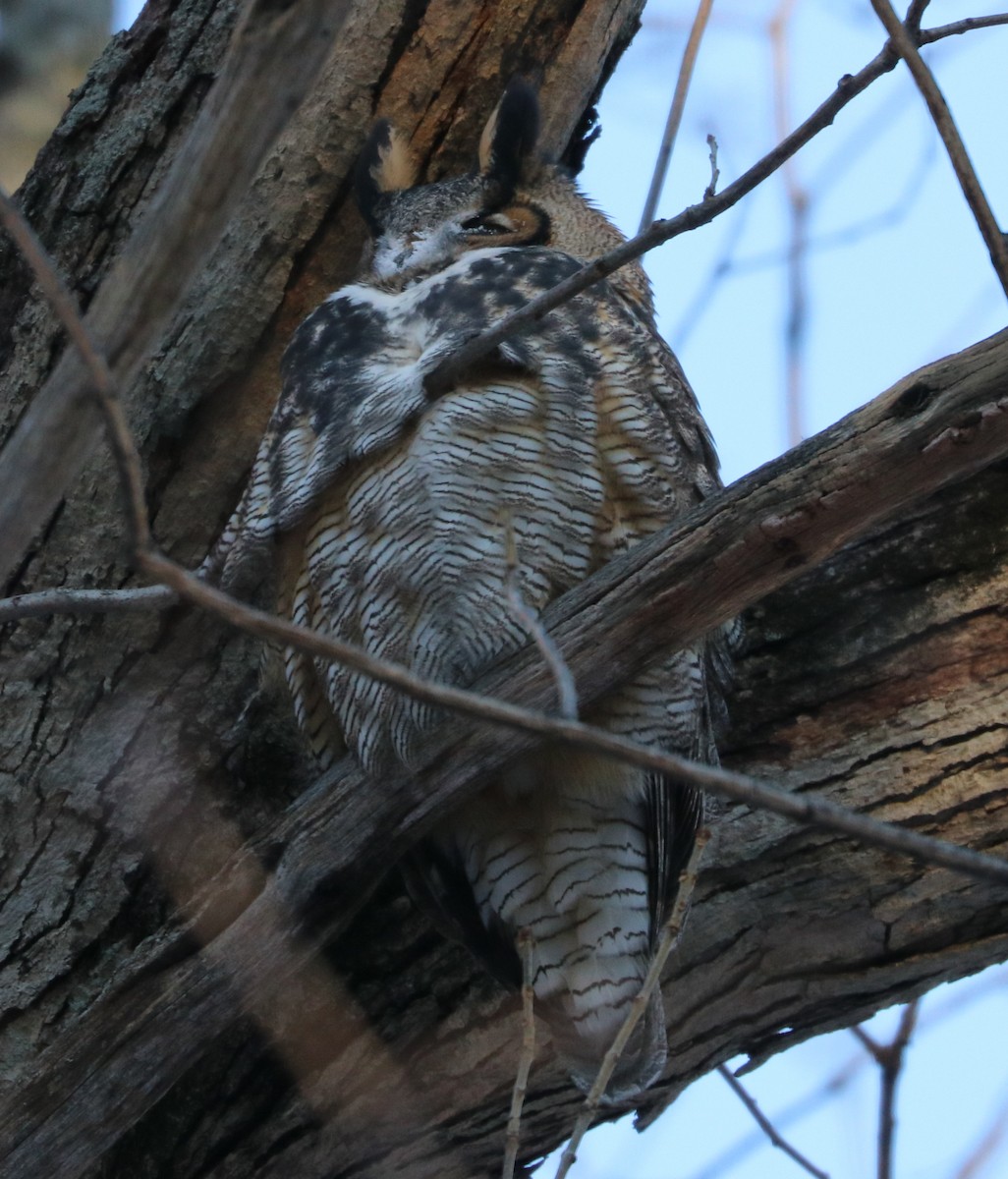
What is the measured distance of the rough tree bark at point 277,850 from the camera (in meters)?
1.87

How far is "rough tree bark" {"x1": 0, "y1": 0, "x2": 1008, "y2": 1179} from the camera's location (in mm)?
1870

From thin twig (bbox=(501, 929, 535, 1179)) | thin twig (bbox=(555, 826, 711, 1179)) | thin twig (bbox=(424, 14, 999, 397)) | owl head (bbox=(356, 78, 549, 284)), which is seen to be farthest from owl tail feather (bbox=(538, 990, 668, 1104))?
owl head (bbox=(356, 78, 549, 284))

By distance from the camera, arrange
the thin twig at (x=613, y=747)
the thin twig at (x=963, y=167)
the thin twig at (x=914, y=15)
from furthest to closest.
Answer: the thin twig at (x=914, y=15)
the thin twig at (x=963, y=167)
the thin twig at (x=613, y=747)

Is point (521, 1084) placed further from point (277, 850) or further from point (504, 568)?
point (504, 568)

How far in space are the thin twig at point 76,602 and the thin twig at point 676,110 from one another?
28.1 inches

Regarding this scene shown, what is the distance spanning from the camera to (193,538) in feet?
7.60

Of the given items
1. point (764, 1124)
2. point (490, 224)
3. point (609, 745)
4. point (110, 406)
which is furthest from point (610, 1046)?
point (490, 224)

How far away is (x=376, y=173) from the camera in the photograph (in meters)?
2.46

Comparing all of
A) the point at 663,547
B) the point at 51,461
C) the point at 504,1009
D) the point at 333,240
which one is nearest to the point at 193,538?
the point at 333,240

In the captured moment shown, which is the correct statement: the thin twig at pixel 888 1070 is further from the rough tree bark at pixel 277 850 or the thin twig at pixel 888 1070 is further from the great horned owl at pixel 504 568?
the great horned owl at pixel 504 568

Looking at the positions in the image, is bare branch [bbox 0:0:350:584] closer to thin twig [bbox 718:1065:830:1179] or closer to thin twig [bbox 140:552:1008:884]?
thin twig [bbox 140:552:1008:884]

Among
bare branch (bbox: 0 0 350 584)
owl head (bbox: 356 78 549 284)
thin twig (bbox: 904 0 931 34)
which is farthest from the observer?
owl head (bbox: 356 78 549 284)

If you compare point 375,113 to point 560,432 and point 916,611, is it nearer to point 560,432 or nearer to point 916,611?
point 560,432

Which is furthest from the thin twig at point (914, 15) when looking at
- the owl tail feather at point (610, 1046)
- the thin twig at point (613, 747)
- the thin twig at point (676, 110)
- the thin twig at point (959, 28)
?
the owl tail feather at point (610, 1046)
